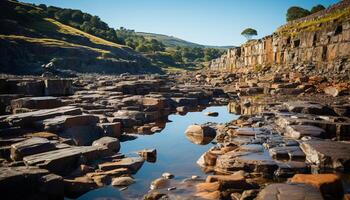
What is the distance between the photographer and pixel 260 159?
24.1 ft

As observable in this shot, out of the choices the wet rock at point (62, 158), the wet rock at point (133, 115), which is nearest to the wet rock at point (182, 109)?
the wet rock at point (133, 115)

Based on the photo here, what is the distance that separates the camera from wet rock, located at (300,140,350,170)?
6.79 metres

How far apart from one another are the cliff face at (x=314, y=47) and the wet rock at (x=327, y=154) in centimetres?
1423

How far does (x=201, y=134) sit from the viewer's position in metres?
11.8

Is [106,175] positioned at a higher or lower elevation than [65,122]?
lower

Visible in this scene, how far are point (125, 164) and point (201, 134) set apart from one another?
4454 millimetres

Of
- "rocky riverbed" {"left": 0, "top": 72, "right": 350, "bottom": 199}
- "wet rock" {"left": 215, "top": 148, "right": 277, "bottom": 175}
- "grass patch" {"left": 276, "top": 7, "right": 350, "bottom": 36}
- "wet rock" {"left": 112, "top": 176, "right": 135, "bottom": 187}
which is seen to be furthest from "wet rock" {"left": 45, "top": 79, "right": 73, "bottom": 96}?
"grass patch" {"left": 276, "top": 7, "right": 350, "bottom": 36}

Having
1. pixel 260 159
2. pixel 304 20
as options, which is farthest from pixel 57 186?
pixel 304 20

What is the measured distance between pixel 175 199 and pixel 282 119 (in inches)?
250

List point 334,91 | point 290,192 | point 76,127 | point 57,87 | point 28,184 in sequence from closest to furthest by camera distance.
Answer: point 290,192 → point 28,184 → point 76,127 → point 57,87 → point 334,91

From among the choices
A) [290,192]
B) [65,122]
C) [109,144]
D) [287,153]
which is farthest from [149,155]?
[290,192]

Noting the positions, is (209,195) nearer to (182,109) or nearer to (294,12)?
(182,109)

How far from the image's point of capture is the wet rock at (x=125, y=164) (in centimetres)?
778

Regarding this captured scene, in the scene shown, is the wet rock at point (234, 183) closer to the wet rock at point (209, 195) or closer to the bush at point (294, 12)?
the wet rock at point (209, 195)
